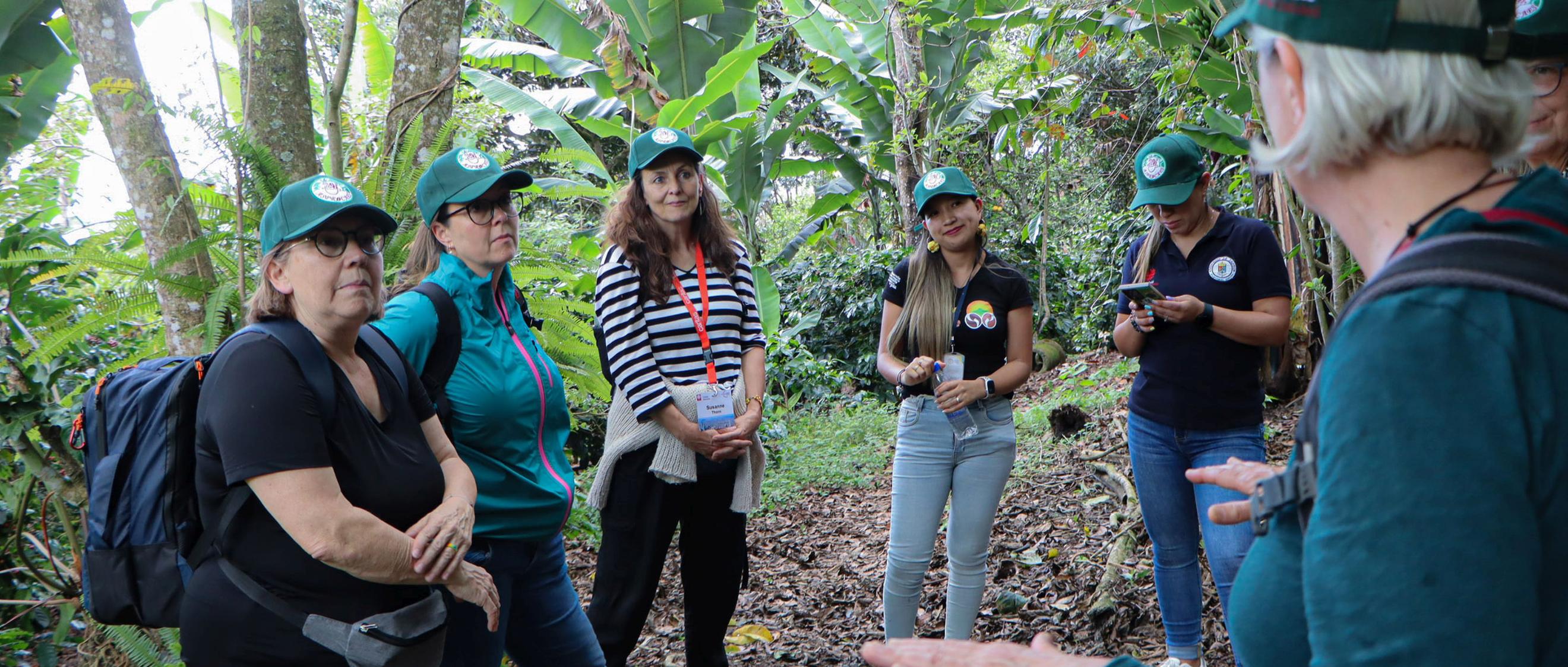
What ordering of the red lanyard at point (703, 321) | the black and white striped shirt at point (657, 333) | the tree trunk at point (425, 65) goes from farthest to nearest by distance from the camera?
the tree trunk at point (425, 65) < the red lanyard at point (703, 321) < the black and white striped shirt at point (657, 333)

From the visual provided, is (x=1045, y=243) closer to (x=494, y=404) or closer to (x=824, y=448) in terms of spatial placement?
(x=824, y=448)

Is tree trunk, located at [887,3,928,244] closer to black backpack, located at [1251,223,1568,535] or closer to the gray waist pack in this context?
the gray waist pack

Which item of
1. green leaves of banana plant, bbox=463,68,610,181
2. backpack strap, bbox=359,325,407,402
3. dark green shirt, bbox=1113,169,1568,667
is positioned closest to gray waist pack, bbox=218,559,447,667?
backpack strap, bbox=359,325,407,402

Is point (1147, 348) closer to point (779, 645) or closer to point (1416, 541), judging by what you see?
point (779, 645)

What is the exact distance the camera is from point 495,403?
2.94 meters

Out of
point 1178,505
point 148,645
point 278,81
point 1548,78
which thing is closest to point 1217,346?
point 1178,505

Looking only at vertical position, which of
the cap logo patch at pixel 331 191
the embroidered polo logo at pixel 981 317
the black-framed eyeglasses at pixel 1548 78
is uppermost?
the black-framed eyeglasses at pixel 1548 78

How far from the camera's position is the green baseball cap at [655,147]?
12.5ft

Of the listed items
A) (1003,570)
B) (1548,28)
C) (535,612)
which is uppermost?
(1548,28)

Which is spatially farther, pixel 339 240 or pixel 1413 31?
pixel 339 240

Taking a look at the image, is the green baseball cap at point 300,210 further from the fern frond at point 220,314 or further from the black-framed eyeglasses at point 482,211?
the fern frond at point 220,314

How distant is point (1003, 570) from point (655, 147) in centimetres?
311

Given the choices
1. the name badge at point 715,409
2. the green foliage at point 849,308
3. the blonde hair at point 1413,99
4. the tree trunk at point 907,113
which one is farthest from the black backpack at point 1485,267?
the green foliage at point 849,308

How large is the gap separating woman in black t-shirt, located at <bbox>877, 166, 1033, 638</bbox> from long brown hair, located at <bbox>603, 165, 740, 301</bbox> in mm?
817
